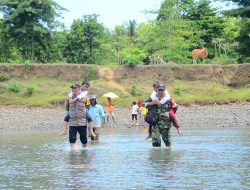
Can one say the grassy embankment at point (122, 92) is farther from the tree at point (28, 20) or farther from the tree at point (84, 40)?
the tree at point (84, 40)

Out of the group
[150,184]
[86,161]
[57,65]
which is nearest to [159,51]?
[57,65]

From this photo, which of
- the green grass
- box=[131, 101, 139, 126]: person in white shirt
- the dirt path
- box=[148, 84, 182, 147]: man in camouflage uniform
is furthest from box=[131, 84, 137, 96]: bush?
box=[148, 84, 182, 147]: man in camouflage uniform

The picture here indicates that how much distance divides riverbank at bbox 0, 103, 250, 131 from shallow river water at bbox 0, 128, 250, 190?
14294mm

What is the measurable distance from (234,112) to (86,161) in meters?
22.5

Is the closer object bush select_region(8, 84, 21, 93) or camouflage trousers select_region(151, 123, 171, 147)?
camouflage trousers select_region(151, 123, 171, 147)

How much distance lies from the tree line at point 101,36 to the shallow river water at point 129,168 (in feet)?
92.0

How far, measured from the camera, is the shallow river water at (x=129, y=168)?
9.09 meters

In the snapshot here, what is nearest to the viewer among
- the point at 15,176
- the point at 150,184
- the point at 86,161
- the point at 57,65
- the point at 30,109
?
the point at 150,184

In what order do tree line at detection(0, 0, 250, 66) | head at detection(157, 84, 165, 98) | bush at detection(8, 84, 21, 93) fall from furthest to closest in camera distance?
tree line at detection(0, 0, 250, 66)
bush at detection(8, 84, 21, 93)
head at detection(157, 84, 165, 98)

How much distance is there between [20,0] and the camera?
148 ft

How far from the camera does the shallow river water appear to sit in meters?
9.09

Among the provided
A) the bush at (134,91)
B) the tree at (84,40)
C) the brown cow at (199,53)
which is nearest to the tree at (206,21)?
the brown cow at (199,53)

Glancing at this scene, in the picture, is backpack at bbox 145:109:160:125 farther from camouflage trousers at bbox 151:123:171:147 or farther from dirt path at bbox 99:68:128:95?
dirt path at bbox 99:68:128:95

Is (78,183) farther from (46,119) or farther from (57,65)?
(57,65)
